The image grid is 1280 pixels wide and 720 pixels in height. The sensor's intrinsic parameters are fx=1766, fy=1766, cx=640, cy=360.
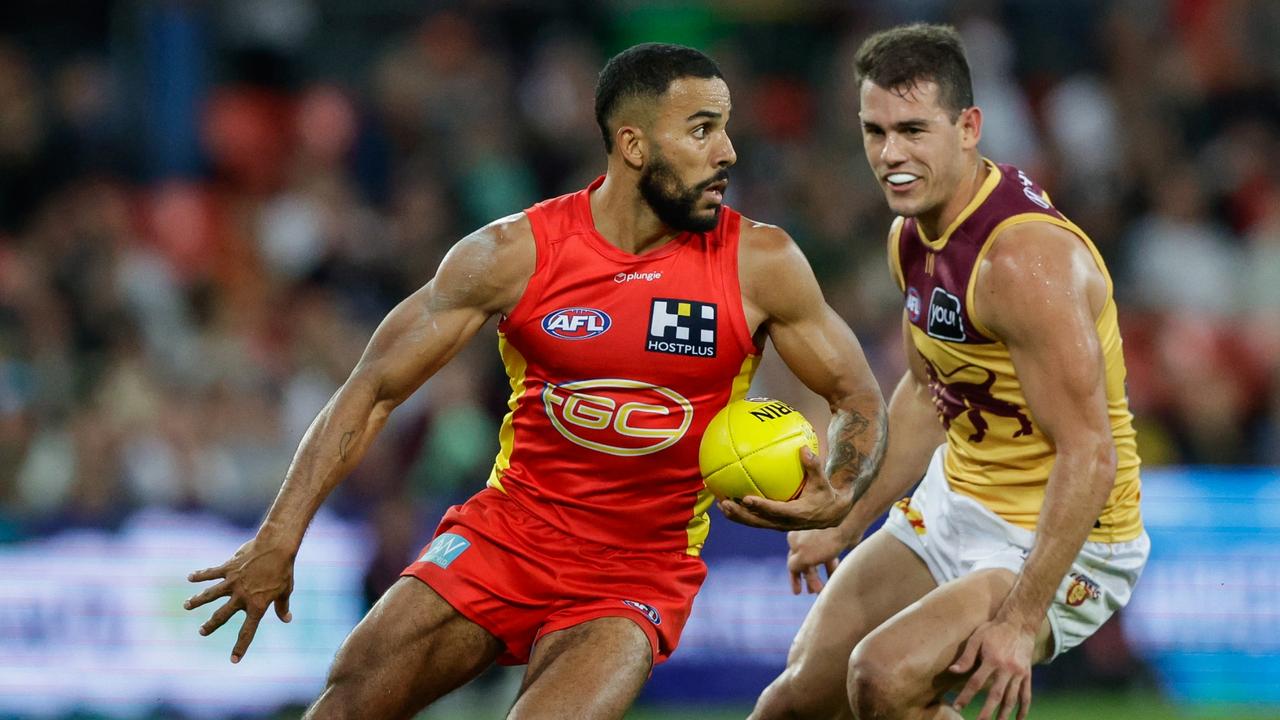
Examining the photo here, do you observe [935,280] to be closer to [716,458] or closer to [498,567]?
[716,458]

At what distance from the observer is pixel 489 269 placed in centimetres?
625

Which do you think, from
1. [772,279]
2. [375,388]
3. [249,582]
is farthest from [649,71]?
[249,582]

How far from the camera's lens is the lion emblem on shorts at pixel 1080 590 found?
20.9ft

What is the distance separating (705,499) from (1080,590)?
4.59 ft

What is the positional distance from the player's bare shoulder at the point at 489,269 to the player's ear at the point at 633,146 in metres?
0.44

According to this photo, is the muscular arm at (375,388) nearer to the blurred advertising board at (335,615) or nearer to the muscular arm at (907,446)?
the muscular arm at (907,446)

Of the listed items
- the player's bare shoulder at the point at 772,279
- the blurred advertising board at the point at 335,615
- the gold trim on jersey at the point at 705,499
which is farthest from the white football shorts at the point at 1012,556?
the blurred advertising board at the point at 335,615

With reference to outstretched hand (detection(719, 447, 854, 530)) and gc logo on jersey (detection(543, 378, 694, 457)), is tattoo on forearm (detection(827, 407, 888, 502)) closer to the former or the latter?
outstretched hand (detection(719, 447, 854, 530))

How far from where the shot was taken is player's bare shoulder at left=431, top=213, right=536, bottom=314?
20.4ft

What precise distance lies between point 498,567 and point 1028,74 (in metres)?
10.4

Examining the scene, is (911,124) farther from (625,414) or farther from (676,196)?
(625,414)

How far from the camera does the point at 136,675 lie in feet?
35.3

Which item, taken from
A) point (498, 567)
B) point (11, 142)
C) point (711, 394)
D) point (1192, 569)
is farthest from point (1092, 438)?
point (11, 142)

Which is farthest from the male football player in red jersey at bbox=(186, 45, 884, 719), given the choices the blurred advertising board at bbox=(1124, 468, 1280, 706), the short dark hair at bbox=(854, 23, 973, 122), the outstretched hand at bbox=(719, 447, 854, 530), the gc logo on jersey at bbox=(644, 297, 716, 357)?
the blurred advertising board at bbox=(1124, 468, 1280, 706)
